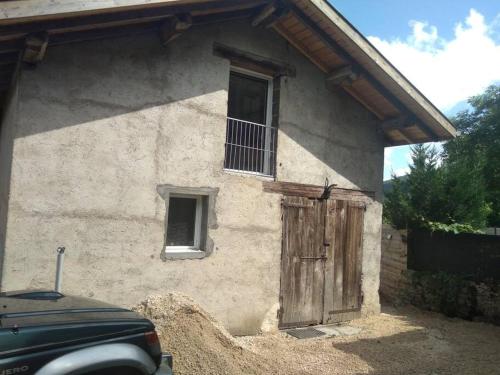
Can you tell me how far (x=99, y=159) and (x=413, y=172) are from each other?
321 inches

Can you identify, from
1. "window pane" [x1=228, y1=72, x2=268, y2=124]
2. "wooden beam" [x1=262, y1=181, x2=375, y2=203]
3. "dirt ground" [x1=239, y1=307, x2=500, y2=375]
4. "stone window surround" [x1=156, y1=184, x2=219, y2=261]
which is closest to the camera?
→ "dirt ground" [x1=239, y1=307, x2=500, y2=375]

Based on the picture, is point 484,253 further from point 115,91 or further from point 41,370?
point 41,370

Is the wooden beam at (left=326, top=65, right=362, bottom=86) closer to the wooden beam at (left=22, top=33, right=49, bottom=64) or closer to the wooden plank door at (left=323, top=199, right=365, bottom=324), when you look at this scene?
the wooden plank door at (left=323, top=199, right=365, bottom=324)

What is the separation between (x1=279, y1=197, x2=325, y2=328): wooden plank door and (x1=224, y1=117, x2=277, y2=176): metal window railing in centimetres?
77

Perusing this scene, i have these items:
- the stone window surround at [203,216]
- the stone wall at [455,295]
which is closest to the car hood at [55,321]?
the stone window surround at [203,216]

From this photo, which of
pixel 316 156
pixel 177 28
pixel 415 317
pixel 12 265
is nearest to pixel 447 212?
pixel 415 317

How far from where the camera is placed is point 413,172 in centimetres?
1071

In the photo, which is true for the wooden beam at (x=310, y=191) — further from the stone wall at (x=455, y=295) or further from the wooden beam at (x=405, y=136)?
the stone wall at (x=455, y=295)

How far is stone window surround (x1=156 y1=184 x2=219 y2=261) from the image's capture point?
6012 millimetres

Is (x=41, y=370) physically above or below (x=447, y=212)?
below

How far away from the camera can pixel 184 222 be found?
21.2 feet

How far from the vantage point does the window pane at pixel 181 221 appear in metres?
6.32

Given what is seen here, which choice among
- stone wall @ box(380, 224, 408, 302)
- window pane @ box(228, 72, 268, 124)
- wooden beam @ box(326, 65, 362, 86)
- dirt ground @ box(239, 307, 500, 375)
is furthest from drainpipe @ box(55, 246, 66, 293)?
stone wall @ box(380, 224, 408, 302)

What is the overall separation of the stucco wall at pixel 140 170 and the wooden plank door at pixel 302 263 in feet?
0.76
